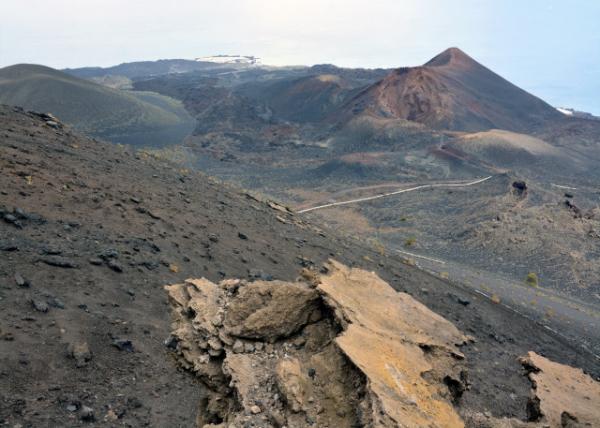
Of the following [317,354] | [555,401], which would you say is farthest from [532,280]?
[317,354]

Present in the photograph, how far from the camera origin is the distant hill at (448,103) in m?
66.2

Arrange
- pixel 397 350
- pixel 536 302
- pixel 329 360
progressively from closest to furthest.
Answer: pixel 329 360 → pixel 397 350 → pixel 536 302

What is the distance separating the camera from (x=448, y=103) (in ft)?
226

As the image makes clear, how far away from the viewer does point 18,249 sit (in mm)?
9508

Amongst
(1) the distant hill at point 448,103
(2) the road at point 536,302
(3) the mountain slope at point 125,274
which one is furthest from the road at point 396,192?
(1) the distant hill at point 448,103

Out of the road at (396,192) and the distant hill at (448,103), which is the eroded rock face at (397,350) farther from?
the distant hill at (448,103)

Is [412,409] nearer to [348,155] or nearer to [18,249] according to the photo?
[18,249]

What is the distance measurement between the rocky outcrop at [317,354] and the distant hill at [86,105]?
53.5 metres

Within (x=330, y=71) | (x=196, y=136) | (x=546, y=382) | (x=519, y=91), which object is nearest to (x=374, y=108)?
(x=196, y=136)

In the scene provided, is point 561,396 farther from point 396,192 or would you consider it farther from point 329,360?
point 396,192

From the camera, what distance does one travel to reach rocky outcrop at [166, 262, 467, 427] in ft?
17.1

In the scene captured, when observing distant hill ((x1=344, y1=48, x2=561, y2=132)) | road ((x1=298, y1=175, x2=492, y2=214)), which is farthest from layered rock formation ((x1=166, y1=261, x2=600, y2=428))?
distant hill ((x1=344, y1=48, x2=561, y2=132))

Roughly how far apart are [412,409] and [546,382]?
16.3ft

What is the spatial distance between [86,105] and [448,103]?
4878 centimetres
